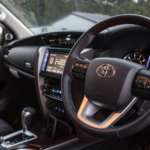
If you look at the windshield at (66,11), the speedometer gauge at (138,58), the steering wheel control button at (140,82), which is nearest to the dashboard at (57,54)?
the speedometer gauge at (138,58)

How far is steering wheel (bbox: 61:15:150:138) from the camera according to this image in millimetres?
791

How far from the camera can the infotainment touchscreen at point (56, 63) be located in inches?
57.0

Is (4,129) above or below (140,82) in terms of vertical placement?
below

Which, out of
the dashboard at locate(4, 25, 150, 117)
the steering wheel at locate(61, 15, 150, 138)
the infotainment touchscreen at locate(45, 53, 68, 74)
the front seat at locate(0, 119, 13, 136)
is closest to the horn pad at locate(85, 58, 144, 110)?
the steering wheel at locate(61, 15, 150, 138)

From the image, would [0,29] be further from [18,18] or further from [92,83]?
[92,83]

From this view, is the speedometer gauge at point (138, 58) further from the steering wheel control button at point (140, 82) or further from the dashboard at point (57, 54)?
the steering wheel control button at point (140, 82)

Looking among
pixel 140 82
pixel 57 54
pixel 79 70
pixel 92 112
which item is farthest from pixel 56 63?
pixel 140 82

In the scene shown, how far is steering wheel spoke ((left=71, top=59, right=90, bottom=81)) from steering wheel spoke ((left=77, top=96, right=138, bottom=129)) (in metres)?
0.11

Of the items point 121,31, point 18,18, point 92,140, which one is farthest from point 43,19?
point 92,140

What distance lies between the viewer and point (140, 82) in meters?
0.79

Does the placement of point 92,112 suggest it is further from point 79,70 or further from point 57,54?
point 57,54

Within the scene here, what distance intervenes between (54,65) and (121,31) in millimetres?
542

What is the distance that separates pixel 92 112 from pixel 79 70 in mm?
201

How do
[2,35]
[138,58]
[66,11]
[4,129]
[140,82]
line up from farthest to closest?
[2,35], [66,11], [4,129], [138,58], [140,82]
